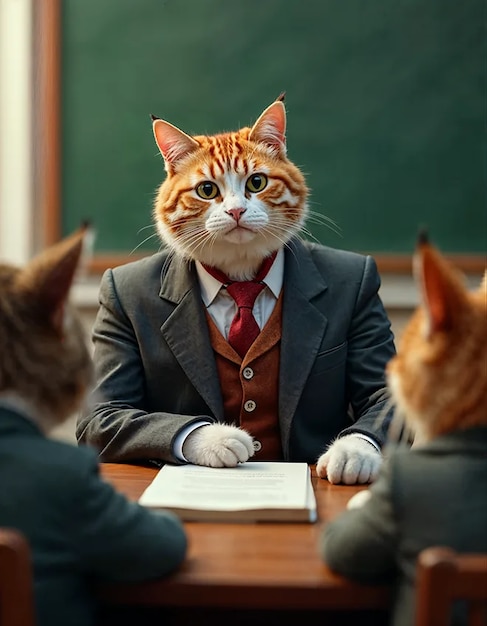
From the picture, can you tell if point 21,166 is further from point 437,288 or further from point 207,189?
point 437,288

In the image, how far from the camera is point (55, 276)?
93 centimetres

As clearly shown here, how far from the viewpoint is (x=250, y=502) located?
114cm

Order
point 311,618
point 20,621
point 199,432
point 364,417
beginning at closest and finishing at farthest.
Answer: point 20,621 → point 311,618 → point 199,432 → point 364,417

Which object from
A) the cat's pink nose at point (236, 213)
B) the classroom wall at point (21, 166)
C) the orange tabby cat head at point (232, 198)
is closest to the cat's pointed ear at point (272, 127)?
the orange tabby cat head at point (232, 198)

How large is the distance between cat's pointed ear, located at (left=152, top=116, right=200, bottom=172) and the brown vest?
0.37 m

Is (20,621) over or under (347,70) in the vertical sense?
under

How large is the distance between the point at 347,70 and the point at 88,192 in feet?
3.07

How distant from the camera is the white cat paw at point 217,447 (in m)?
1.34

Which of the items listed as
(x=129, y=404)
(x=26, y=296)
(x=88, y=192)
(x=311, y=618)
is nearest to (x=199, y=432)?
(x=129, y=404)

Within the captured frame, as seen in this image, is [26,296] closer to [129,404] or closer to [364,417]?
[129,404]

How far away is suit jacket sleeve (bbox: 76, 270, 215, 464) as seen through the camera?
4.70ft

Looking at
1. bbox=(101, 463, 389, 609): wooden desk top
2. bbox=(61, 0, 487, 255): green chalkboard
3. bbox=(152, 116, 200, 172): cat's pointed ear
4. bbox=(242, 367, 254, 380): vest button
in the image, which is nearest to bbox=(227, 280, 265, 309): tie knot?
bbox=(242, 367, 254, 380): vest button

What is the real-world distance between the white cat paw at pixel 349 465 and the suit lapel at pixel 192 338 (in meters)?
0.28

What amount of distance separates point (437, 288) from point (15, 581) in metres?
0.52
